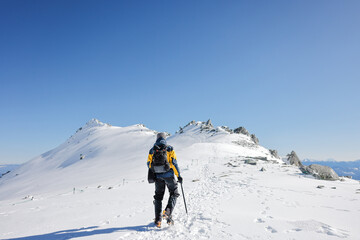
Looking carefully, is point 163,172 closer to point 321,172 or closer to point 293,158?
point 321,172

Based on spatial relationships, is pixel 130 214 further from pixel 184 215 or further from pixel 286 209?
pixel 286 209

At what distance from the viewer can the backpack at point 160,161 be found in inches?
263

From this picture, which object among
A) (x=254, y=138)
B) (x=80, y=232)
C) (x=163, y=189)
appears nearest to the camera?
(x=80, y=232)

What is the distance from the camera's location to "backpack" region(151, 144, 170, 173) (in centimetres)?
669

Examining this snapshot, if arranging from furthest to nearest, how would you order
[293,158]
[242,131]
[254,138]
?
[242,131] < [254,138] < [293,158]

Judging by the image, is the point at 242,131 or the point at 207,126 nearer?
the point at 242,131

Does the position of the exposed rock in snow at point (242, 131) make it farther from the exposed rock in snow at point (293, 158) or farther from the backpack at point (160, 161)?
the backpack at point (160, 161)

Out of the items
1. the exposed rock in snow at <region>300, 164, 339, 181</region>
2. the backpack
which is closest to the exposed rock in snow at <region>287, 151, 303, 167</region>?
the exposed rock in snow at <region>300, 164, 339, 181</region>

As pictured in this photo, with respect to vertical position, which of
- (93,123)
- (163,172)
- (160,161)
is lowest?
(163,172)

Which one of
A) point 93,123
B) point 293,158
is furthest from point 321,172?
point 93,123

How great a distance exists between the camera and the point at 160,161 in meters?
6.69

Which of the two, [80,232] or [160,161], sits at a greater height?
[160,161]

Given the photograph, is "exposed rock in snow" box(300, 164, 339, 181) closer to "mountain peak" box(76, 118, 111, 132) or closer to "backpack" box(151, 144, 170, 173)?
"backpack" box(151, 144, 170, 173)

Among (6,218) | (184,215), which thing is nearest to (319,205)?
(184,215)
